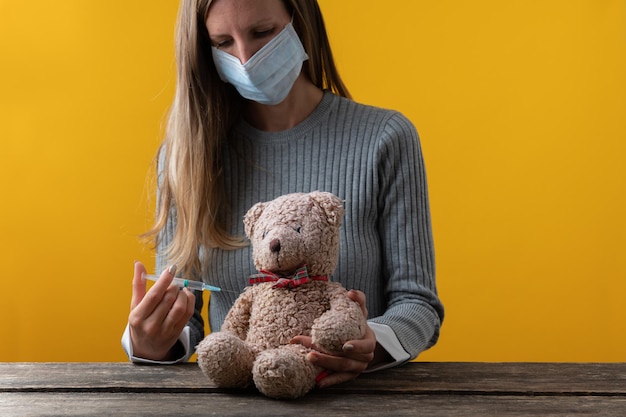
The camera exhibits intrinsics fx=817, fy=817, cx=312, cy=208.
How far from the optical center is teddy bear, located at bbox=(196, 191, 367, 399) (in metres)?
0.95

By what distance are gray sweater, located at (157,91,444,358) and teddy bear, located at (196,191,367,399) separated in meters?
0.26

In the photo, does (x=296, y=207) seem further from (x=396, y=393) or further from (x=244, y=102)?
(x=244, y=102)

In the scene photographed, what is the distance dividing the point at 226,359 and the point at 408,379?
260 mm

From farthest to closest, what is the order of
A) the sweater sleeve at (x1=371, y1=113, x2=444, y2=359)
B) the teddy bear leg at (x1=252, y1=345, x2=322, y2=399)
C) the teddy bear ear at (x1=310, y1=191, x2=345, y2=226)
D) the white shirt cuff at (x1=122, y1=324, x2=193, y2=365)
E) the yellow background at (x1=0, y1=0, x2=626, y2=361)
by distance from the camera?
the yellow background at (x1=0, y1=0, x2=626, y2=361) < the sweater sleeve at (x1=371, y1=113, x2=444, y2=359) < the white shirt cuff at (x1=122, y1=324, x2=193, y2=365) < the teddy bear ear at (x1=310, y1=191, x2=345, y2=226) < the teddy bear leg at (x1=252, y1=345, x2=322, y2=399)

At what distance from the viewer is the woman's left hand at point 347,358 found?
0.96m

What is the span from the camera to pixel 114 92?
2.62 m

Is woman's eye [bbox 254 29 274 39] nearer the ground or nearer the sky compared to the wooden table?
nearer the sky

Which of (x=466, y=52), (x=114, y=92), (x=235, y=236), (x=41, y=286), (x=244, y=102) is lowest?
(x=41, y=286)

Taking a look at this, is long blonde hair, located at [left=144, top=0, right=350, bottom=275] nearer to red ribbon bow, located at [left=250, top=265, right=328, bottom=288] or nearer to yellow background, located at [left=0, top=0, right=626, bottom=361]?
red ribbon bow, located at [left=250, top=265, right=328, bottom=288]

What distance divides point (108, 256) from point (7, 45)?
0.74 meters

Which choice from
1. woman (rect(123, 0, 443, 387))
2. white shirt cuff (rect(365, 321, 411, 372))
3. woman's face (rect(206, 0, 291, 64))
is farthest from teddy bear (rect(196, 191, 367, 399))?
woman's face (rect(206, 0, 291, 64))

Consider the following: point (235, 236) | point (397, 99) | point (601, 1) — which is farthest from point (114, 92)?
point (601, 1)

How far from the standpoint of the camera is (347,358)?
991 mm

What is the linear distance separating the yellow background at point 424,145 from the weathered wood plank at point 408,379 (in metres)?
1.54
